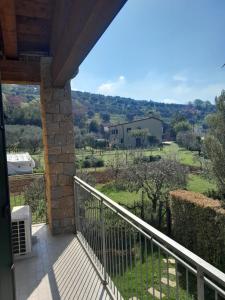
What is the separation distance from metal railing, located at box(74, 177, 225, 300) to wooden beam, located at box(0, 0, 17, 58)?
1.89 meters

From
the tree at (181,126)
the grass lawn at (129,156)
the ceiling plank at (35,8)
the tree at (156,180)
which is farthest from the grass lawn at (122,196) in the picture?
the tree at (181,126)

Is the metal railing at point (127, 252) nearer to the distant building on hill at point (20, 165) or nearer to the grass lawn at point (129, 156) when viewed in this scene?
the grass lawn at point (129, 156)

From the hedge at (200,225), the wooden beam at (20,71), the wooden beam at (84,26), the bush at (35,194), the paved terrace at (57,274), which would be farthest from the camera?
the bush at (35,194)

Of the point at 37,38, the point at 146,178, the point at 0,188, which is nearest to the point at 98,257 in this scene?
the point at 0,188

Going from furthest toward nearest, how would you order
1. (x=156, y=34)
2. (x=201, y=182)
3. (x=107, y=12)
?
(x=201, y=182) < (x=156, y=34) < (x=107, y=12)

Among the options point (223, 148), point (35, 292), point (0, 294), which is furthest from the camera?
point (223, 148)

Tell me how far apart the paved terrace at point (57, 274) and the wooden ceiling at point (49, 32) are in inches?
88.7

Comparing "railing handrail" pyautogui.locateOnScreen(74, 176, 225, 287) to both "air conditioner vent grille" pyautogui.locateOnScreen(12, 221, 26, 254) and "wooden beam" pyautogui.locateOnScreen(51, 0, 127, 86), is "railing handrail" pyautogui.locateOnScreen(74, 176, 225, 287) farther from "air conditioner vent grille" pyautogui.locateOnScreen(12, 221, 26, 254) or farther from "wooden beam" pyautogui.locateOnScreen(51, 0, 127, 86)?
"air conditioner vent grille" pyautogui.locateOnScreen(12, 221, 26, 254)

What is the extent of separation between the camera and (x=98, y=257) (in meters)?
3.12

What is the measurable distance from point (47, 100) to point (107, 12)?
262 cm

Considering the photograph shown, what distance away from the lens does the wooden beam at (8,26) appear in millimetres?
2363

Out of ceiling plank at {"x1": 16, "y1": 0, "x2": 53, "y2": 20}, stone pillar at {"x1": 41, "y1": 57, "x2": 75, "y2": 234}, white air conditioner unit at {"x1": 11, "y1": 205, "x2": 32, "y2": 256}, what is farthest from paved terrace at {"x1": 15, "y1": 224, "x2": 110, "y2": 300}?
ceiling plank at {"x1": 16, "y1": 0, "x2": 53, "y2": 20}

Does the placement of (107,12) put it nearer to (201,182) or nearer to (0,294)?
(0,294)

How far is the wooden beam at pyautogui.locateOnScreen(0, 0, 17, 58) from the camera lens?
7.75 feet
